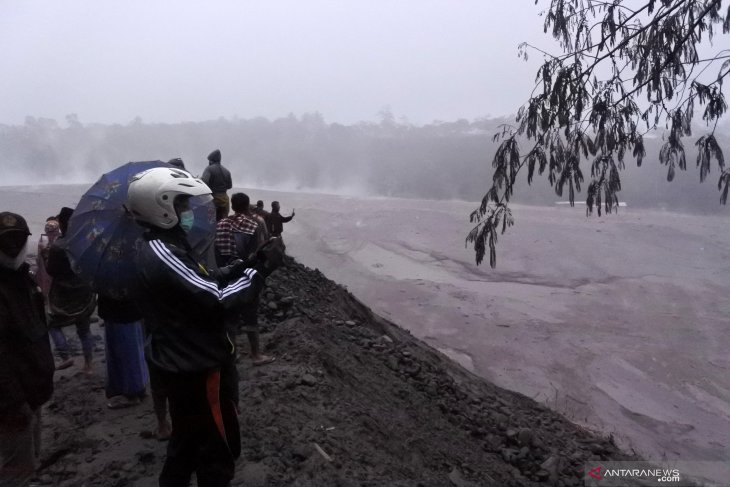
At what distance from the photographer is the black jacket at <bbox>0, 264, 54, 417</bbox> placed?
2.55 metres

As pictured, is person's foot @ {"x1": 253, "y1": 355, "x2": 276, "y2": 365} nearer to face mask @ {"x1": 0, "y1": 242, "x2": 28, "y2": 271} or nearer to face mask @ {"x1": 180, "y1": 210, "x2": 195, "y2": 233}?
face mask @ {"x1": 0, "y1": 242, "x2": 28, "y2": 271}

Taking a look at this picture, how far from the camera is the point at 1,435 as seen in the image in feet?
8.45

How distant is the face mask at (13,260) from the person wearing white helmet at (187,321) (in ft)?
2.63

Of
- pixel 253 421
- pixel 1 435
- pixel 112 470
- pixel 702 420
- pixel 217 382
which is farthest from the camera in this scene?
pixel 702 420

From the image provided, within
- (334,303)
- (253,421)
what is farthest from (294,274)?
(253,421)

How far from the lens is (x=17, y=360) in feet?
8.61

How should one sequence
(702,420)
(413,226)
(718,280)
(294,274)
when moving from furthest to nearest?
(413,226) → (718,280) → (294,274) → (702,420)

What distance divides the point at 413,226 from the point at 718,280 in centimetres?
742

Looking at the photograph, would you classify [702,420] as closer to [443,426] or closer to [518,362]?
[518,362]

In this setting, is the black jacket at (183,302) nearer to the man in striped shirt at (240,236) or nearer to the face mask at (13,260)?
the face mask at (13,260)

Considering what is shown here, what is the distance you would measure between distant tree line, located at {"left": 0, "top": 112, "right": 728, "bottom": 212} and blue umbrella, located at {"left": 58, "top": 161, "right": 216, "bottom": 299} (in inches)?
802

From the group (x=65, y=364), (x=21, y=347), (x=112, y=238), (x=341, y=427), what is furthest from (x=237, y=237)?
(x=65, y=364)

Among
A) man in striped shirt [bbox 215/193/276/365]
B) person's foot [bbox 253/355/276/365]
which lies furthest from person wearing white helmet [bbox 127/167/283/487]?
person's foot [bbox 253/355/276/365]

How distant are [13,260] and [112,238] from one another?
43 centimetres
